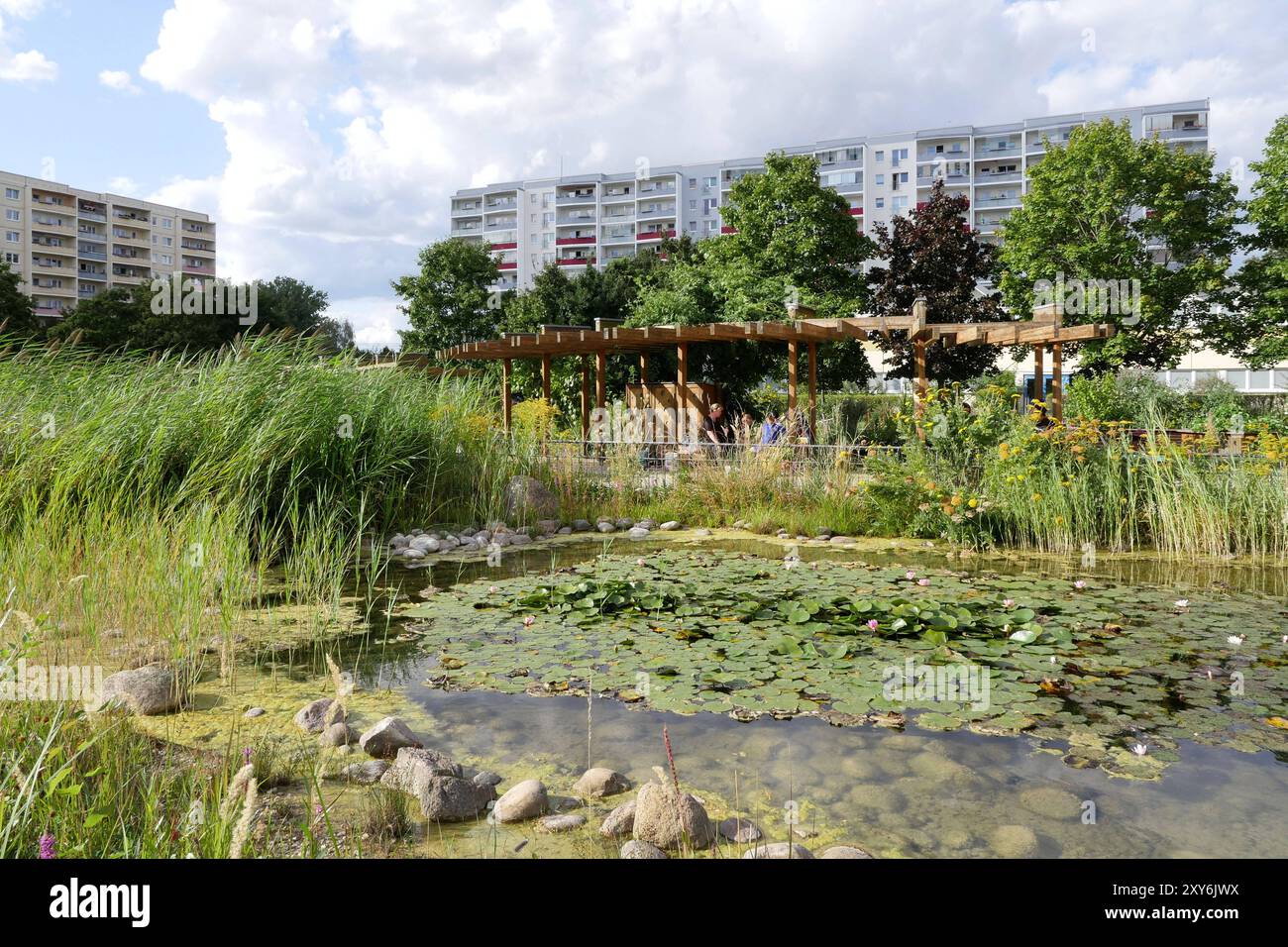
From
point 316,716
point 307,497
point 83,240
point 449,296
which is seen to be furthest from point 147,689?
point 83,240

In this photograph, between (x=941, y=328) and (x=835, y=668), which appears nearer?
(x=835, y=668)

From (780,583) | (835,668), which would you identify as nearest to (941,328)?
(780,583)

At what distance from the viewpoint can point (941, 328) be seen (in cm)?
1324

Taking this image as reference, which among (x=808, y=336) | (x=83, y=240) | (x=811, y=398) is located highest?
(x=83, y=240)

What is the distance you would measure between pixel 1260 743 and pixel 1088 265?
70.4 feet

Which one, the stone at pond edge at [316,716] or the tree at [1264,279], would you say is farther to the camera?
the tree at [1264,279]

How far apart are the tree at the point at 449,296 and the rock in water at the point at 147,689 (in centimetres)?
2227

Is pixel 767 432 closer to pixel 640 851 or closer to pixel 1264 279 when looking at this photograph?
pixel 640 851

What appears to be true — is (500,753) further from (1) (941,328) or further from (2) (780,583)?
(1) (941,328)

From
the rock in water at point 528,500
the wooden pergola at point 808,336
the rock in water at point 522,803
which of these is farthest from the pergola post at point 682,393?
the rock in water at point 522,803

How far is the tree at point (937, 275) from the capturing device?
21.0 m

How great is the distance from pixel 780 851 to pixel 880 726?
1406 mm

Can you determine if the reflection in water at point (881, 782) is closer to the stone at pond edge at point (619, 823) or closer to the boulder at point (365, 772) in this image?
the stone at pond edge at point (619, 823)

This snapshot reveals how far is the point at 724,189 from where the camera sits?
7644 cm
